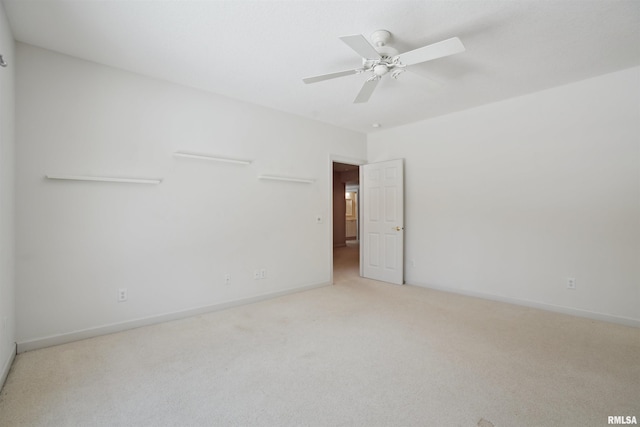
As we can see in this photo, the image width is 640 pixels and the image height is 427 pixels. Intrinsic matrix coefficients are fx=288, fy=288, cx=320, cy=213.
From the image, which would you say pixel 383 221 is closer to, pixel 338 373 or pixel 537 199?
pixel 537 199

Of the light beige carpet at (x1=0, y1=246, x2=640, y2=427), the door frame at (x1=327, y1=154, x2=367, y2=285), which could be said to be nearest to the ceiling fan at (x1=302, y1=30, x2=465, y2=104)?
the door frame at (x1=327, y1=154, x2=367, y2=285)

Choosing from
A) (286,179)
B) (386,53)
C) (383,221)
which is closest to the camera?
(386,53)

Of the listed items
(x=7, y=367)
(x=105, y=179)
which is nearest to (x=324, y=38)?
(x=105, y=179)

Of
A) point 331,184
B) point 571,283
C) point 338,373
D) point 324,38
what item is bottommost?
point 338,373

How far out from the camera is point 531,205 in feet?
11.6

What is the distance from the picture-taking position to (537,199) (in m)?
3.51

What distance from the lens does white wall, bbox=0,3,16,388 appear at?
6.55ft

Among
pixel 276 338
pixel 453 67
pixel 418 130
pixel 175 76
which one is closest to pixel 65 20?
pixel 175 76

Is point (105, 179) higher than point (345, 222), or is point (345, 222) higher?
point (105, 179)

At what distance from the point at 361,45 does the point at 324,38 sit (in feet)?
1.60

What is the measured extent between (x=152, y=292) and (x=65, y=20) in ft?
8.02

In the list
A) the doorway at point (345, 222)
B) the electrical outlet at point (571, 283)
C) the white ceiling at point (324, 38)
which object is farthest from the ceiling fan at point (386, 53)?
the doorway at point (345, 222)

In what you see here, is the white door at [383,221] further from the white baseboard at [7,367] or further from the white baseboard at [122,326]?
the white baseboard at [7,367]

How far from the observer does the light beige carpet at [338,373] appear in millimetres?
1708
